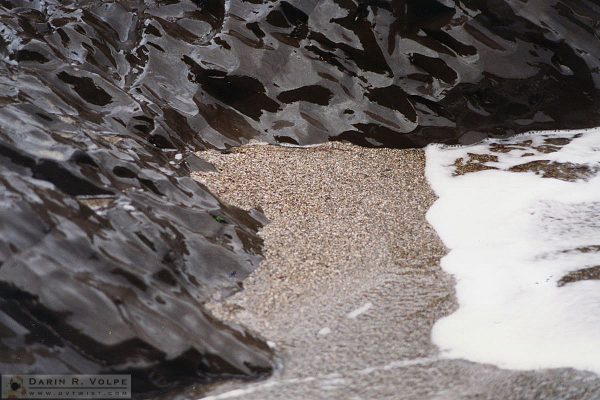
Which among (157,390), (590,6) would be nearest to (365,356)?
(157,390)

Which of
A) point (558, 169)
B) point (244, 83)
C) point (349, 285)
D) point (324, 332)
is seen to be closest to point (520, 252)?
point (349, 285)

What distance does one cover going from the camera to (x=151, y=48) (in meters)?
5.14

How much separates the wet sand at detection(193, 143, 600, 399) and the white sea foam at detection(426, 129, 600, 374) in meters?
0.09

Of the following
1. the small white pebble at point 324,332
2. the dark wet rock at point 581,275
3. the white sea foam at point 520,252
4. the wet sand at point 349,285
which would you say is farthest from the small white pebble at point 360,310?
the dark wet rock at point 581,275

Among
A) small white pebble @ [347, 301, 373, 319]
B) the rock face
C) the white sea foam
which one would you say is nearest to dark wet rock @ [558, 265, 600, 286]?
the white sea foam

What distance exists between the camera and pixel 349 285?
11.4 feet

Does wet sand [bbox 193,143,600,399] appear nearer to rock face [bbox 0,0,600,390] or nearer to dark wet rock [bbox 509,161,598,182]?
rock face [bbox 0,0,600,390]

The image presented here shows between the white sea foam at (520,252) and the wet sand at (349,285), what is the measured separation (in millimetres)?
90

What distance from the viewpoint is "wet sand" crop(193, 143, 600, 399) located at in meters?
2.86

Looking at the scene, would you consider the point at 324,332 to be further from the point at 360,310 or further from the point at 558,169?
the point at 558,169

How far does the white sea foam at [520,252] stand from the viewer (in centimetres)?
308

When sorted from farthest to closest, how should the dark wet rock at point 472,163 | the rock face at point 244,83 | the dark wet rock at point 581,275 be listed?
the dark wet rock at point 472,163, the rock face at point 244,83, the dark wet rock at point 581,275

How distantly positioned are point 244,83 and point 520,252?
7.70 ft

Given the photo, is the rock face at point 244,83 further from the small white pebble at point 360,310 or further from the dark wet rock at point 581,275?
the dark wet rock at point 581,275
